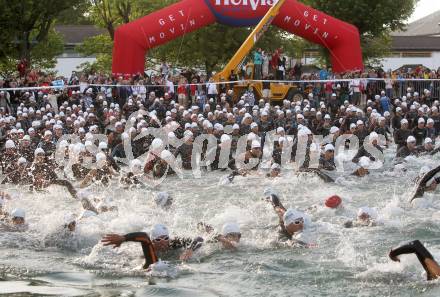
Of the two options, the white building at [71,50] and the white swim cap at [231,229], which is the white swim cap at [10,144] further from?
the white building at [71,50]

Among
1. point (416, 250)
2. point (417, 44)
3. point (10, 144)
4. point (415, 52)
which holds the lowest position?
point (416, 250)

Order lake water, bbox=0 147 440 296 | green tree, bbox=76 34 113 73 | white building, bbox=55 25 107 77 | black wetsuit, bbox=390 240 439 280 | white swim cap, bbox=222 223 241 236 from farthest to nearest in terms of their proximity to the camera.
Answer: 1. white building, bbox=55 25 107 77
2. green tree, bbox=76 34 113 73
3. white swim cap, bbox=222 223 241 236
4. lake water, bbox=0 147 440 296
5. black wetsuit, bbox=390 240 439 280

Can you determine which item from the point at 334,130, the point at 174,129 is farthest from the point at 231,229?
the point at 334,130

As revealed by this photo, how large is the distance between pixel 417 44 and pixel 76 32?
87.7ft

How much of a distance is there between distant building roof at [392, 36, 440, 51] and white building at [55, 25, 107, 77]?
22.4 metres

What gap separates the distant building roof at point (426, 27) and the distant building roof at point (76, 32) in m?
28.5

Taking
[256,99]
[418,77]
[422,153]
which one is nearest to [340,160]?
[422,153]

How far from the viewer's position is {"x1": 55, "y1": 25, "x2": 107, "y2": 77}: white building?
54844 millimetres

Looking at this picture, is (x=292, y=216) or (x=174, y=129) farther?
(x=174, y=129)

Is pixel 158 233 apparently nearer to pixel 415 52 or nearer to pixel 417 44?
pixel 415 52

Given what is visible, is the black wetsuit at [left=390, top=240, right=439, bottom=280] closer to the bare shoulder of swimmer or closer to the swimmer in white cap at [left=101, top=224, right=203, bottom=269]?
the swimmer in white cap at [left=101, top=224, right=203, bottom=269]

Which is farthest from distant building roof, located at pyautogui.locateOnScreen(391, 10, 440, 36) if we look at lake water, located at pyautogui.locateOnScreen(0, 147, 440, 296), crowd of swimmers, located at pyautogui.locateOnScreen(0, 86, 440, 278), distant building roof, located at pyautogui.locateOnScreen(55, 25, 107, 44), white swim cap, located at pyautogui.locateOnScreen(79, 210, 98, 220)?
white swim cap, located at pyautogui.locateOnScreen(79, 210, 98, 220)

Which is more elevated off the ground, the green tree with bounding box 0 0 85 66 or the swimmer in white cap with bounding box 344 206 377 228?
the green tree with bounding box 0 0 85 66

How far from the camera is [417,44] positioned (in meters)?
61.6
